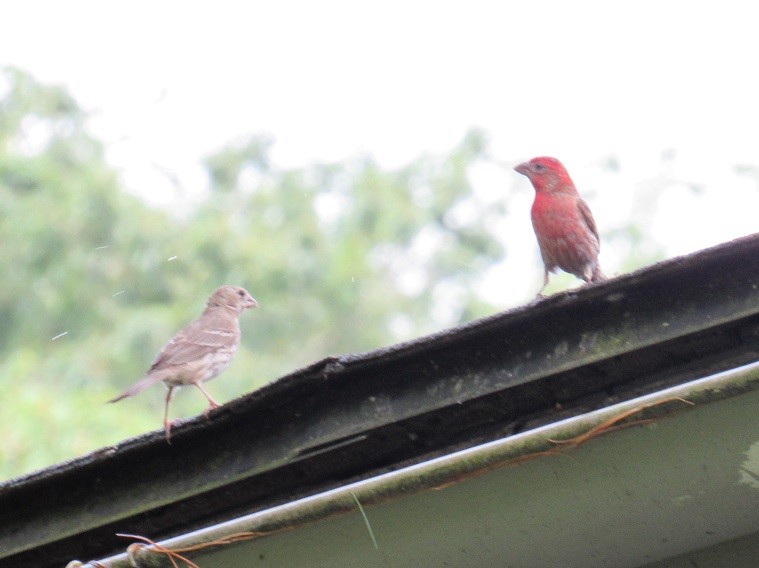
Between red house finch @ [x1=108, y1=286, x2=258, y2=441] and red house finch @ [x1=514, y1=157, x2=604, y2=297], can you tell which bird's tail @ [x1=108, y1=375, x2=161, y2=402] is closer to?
red house finch @ [x1=108, y1=286, x2=258, y2=441]

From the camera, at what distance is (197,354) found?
21.9 ft

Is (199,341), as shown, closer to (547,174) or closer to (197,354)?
(197,354)

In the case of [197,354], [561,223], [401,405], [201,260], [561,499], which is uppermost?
[201,260]

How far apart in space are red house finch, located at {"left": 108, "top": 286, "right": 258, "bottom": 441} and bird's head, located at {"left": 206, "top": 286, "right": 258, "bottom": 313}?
29cm

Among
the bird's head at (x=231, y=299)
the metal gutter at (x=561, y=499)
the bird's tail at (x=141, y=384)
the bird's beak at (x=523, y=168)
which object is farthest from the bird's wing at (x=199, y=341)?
the metal gutter at (x=561, y=499)

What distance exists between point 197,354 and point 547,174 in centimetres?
223

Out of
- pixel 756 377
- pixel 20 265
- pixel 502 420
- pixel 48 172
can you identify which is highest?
pixel 48 172

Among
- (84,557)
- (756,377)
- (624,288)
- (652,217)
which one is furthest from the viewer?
(652,217)

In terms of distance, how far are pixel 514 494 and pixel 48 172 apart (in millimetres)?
14193

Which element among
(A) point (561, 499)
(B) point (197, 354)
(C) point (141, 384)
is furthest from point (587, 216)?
(A) point (561, 499)

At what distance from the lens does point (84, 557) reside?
3.36 metres

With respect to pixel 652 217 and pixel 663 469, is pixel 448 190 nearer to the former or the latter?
pixel 652 217

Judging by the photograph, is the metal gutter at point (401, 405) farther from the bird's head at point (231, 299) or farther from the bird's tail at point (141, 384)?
the bird's head at point (231, 299)

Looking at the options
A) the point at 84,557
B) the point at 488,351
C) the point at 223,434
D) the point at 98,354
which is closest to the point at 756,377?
the point at 488,351
